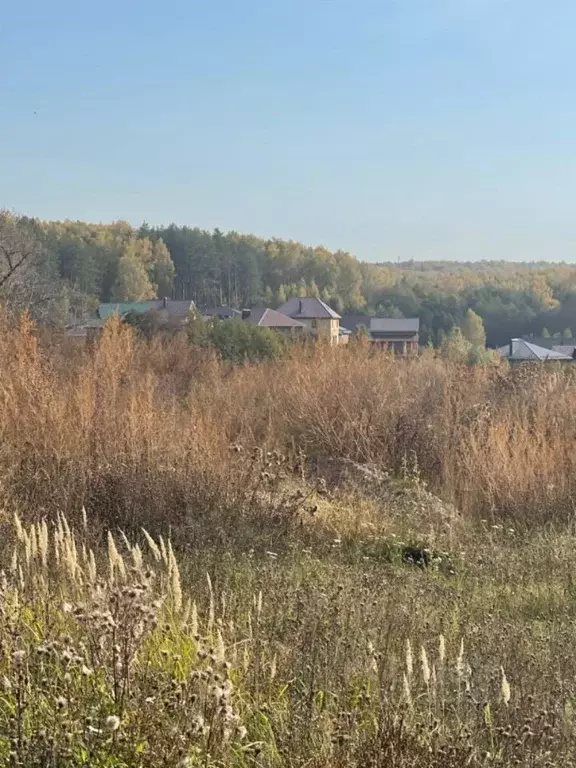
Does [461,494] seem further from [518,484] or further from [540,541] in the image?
[540,541]

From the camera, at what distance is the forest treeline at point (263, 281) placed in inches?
2817

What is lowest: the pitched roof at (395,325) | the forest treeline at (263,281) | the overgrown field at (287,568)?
the overgrown field at (287,568)

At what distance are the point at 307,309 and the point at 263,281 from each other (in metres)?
27.5

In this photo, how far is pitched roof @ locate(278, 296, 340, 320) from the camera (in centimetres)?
6406

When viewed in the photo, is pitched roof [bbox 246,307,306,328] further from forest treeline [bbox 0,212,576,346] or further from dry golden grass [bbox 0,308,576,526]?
dry golden grass [bbox 0,308,576,526]

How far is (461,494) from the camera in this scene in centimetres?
882

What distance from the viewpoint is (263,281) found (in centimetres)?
9169

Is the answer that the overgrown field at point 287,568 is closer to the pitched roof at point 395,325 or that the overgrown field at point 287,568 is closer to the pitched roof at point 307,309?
the pitched roof at point 307,309

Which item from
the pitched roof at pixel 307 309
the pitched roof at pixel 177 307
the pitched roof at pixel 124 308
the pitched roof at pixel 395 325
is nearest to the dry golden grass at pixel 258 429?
the pitched roof at pixel 124 308

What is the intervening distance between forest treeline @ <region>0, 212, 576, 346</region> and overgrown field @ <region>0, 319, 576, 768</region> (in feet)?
187

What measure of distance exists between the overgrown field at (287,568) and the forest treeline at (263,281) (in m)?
57.1

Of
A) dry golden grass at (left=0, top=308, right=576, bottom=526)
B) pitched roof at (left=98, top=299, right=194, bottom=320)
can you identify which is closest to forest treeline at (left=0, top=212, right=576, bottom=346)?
pitched roof at (left=98, top=299, right=194, bottom=320)

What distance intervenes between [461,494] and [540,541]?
187 centimetres

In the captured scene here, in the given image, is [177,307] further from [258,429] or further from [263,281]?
[258,429]
